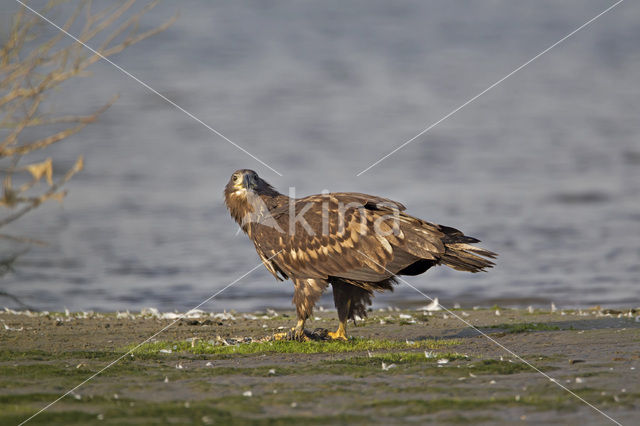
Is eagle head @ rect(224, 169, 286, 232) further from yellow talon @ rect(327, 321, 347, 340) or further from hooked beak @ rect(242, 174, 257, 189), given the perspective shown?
yellow talon @ rect(327, 321, 347, 340)

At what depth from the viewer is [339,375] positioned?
21.8ft

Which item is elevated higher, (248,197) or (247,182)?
(247,182)

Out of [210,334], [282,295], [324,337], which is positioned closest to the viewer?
[324,337]

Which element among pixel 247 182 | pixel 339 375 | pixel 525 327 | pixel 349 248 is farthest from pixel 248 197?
pixel 339 375

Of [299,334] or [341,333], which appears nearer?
[299,334]

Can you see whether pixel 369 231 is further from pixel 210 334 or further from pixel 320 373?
pixel 320 373

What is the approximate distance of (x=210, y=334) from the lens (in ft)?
32.3

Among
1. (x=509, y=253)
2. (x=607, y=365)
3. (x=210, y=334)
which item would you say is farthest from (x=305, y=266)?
(x=509, y=253)

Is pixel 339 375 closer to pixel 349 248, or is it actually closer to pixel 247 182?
pixel 349 248

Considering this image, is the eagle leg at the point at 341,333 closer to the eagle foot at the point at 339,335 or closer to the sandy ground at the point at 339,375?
the eagle foot at the point at 339,335

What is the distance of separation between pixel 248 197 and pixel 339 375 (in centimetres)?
388

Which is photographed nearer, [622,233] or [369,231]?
[369,231]

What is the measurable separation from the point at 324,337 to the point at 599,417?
15.0 feet

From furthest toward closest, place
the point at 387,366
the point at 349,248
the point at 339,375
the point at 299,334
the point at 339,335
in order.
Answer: the point at 349,248 < the point at 339,335 < the point at 299,334 < the point at 387,366 < the point at 339,375
